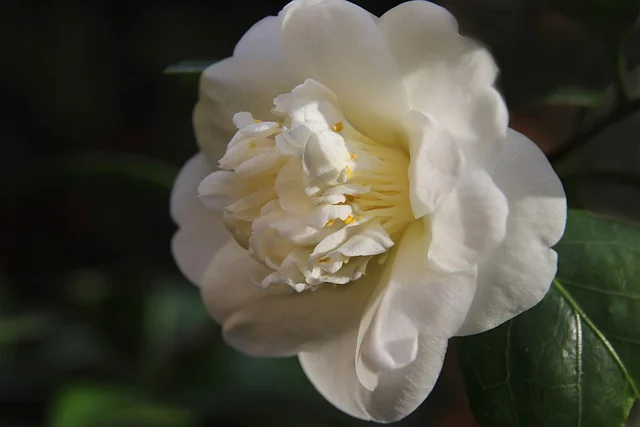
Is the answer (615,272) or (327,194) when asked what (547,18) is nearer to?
(615,272)

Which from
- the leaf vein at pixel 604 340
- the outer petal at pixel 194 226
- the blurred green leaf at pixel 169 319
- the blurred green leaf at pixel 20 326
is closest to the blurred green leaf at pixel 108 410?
the blurred green leaf at pixel 169 319

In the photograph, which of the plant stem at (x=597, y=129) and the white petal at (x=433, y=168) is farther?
the plant stem at (x=597, y=129)

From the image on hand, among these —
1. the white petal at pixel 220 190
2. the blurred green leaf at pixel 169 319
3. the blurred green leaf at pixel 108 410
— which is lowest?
the blurred green leaf at pixel 169 319

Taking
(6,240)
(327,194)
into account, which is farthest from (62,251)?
(327,194)

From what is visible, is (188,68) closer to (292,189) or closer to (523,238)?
(292,189)

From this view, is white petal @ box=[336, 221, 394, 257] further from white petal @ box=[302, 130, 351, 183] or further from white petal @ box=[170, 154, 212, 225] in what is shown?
white petal @ box=[170, 154, 212, 225]

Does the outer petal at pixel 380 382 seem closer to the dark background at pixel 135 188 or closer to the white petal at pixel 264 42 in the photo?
the white petal at pixel 264 42
